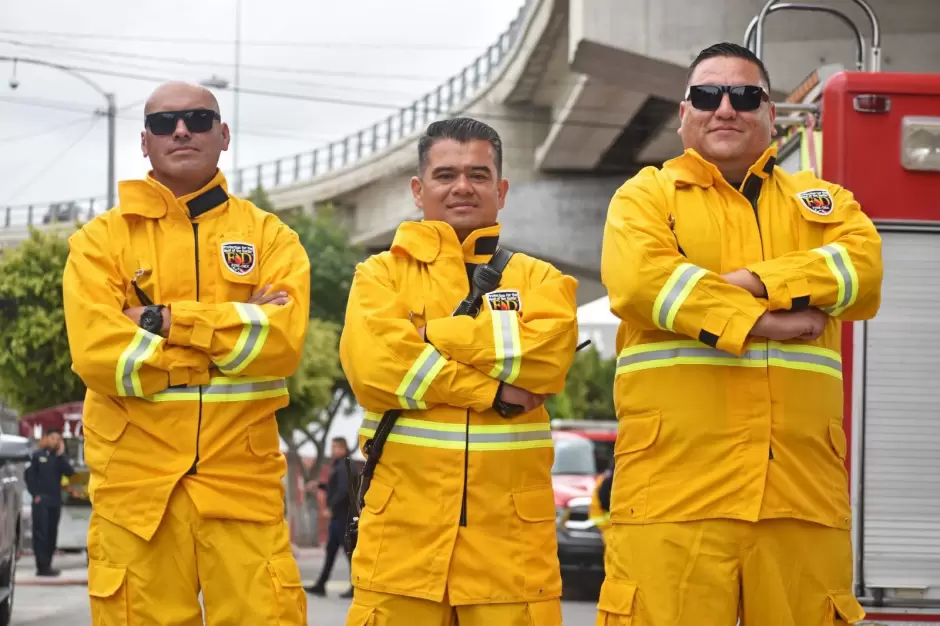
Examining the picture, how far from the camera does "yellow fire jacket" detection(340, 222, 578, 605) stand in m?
5.04

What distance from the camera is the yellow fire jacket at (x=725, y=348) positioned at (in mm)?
4867

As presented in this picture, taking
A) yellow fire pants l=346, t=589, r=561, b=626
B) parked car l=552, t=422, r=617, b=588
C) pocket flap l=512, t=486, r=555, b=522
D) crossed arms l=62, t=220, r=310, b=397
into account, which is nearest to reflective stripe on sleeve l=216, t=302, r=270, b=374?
crossed arms l=62, t=220, r=310, b=397

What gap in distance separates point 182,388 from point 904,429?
9.46ft

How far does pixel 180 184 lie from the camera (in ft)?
18.7

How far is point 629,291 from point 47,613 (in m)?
10.4

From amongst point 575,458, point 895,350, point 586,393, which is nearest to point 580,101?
point 575,458

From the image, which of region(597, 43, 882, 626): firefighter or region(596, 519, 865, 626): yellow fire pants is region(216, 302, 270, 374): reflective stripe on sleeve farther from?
region(596, 519, 865, 626): yellow fire pants

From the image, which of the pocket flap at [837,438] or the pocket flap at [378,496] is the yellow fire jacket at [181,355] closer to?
the pocket flap at [378,496]

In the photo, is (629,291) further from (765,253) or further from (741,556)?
(741,556)

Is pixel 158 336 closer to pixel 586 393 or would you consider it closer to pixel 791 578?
pixel 791 578

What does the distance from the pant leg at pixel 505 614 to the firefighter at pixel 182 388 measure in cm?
A: 69

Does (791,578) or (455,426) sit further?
(455,426)

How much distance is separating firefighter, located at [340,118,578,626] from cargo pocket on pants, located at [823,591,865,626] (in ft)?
3.02

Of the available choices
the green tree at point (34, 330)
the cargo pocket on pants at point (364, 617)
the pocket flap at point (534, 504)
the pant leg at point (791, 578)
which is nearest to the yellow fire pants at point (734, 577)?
the pant leg at point (791, 578)
